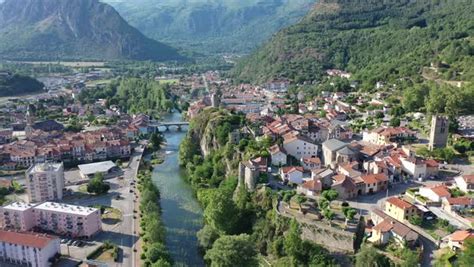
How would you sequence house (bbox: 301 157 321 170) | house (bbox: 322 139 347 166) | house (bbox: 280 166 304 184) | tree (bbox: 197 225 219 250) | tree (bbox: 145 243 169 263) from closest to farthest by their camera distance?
tree (bbox: 145 243 169 263) → tree (bbox: 197 225 219 250) → house (bbox: 280 166 304 184) → house (bbox: 301 157 321 170) → house (bbox: 322 139 347 166)

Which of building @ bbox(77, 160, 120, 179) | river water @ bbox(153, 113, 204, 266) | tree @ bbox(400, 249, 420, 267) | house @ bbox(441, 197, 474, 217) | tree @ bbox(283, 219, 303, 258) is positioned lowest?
river water @ bbox(153, 113, 204, 266)

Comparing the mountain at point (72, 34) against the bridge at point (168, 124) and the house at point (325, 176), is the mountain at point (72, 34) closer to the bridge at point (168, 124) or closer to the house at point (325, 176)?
the bridge at point (168, 124)

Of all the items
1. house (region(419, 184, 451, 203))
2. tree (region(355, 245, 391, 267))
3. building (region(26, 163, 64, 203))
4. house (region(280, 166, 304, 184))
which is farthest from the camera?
building (region(26, 163, 64, 203))

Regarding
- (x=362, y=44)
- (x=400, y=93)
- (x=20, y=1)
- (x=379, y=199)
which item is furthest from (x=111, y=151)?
(x=20, y=1)

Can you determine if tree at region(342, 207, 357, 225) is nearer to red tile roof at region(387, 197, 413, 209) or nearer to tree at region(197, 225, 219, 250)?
red tile roof at region(387, 197, 413, 209)

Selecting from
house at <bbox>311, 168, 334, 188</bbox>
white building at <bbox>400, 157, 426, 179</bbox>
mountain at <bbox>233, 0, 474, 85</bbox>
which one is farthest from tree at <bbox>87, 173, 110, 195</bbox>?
mountain at <bbox>233, 0, 474, 85</bbox>

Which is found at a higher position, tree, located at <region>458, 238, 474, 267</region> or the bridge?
tree, located at <region>458, 238, 474, 267</region>

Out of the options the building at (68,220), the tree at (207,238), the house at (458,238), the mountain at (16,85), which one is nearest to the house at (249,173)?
the tree at (207,238)
